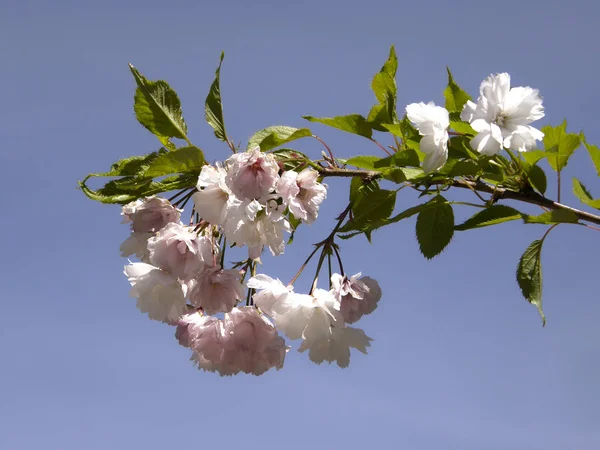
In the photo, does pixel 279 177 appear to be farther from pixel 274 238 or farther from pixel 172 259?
pixel 172 259

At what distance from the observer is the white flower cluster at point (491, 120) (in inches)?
52.9

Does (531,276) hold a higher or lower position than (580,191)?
lower

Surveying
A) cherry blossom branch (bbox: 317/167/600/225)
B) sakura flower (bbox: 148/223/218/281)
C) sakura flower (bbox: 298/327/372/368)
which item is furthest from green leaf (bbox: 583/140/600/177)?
sakura flower (bbox: 148/223/218/281)

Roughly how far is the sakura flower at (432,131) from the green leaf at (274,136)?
0.28 metres

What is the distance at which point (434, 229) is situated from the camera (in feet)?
5.36

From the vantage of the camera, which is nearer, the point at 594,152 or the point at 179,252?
the point at 594,152

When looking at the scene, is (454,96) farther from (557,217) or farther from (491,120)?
(557,217)

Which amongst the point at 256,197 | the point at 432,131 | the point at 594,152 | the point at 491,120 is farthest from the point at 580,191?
the point at 256,197

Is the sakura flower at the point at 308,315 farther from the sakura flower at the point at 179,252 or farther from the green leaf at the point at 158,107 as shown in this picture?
the green leaf at the point at 158,107

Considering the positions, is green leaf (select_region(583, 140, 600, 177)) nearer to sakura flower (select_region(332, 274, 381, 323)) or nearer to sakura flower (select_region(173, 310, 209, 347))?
sakura flower (select_region(332, 274, 381, 323))

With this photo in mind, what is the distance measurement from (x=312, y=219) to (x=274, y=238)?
112 mm

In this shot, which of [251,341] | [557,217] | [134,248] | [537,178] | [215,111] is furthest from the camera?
[134,248]

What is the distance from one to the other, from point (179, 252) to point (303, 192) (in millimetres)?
359

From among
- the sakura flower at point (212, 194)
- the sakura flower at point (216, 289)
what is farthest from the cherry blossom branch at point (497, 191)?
the sakura flower at point (216, 289)
